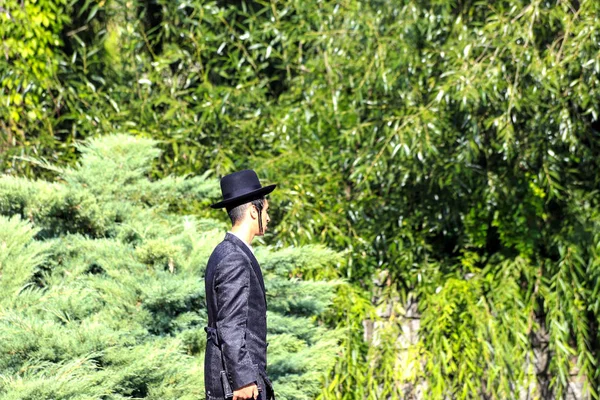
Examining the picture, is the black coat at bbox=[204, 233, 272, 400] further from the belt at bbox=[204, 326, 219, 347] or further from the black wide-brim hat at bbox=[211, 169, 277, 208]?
the black wide-brim hat at bbox=[211, 169, 277, 208]

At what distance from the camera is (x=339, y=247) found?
554 cm

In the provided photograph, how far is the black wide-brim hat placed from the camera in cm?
301

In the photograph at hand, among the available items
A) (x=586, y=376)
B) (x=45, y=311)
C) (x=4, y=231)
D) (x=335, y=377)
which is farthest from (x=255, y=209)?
(x=586, y=376)

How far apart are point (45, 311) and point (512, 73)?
318 cm

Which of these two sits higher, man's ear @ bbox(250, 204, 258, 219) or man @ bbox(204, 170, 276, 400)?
man's ear @ bbox(250, 204, 258, 219)

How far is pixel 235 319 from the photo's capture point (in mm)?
2881

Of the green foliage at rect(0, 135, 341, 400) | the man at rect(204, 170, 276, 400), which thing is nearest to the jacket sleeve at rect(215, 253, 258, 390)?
the man at rect(204, 170, 276, 400)

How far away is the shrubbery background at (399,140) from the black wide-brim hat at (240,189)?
2100 mm

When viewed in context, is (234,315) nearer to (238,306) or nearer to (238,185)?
(238,306)

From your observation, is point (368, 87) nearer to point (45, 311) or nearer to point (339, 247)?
point (339, 247)

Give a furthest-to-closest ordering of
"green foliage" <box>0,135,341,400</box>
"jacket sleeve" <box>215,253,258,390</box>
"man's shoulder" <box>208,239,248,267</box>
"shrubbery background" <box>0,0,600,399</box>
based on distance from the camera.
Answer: "shrubbery background" <box>0,0,600,399</box>
"green foliage" <box>0,135,341,400</box>
"man's shoulder" <box>208,239,248,267</box>
"jacket sleeve" <box>215,253,258,390</box>

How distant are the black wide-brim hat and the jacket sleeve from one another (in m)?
0.21

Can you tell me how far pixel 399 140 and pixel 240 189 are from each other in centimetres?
→ 231

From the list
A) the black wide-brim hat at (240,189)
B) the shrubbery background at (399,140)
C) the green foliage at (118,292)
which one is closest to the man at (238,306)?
the black wide-brim hat at (240,189)
